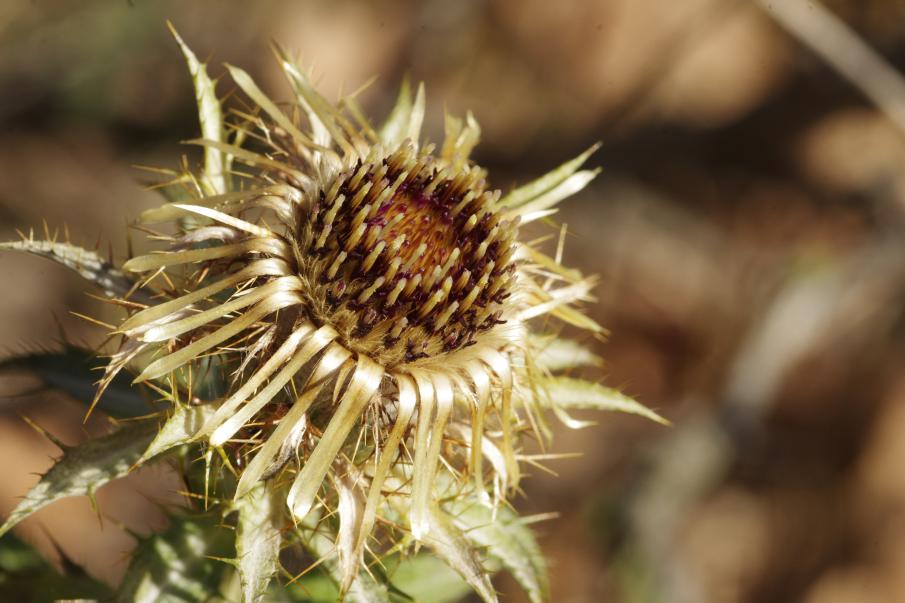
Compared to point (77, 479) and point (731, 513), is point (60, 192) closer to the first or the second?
point (77, 479)

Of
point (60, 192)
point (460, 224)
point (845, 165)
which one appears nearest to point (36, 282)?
point (60, 192)

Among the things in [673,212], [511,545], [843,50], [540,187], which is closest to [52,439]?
[511,545]

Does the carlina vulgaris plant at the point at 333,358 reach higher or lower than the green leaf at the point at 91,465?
higher

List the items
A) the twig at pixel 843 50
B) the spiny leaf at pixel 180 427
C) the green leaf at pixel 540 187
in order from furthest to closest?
1. the twig at pixel 843 50
2. the green leaf at pixel 540 187
3. the spiny leaf at pixel 180 427

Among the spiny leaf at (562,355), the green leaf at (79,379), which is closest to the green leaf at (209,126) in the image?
the green leaf at (79,379)

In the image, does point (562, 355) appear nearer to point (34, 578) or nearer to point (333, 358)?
point (333, 358)

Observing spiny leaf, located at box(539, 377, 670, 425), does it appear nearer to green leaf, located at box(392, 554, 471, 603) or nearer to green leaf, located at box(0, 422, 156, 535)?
green leaf, located at box(392, 554, 471, 603)

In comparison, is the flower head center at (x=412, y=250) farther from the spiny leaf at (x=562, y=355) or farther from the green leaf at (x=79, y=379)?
the green leaf at (x=79, y=379)

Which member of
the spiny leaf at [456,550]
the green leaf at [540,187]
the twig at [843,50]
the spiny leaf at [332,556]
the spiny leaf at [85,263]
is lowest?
the spiny leaf at [332,556]
